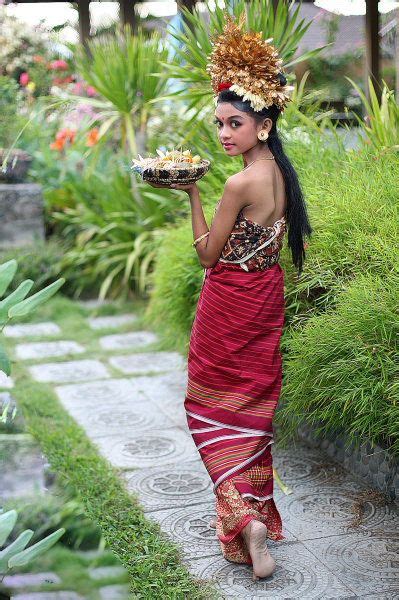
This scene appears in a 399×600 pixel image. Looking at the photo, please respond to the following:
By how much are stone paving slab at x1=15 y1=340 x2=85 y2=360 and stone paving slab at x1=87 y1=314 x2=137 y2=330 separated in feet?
1.35

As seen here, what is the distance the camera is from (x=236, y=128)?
2.68m

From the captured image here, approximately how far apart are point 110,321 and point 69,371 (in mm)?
1199

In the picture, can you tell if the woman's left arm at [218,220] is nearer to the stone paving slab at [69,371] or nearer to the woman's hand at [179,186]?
the woman's hand at [179,186]

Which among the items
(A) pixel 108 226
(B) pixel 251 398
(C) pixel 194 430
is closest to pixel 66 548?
(C) pixel 194 430

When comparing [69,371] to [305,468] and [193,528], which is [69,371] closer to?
[305,468]

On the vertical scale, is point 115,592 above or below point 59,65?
below

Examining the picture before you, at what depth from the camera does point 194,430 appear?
2.85m

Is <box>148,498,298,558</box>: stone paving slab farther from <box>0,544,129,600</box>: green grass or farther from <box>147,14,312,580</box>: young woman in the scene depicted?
<box>0,544,129,600</box>: green grass

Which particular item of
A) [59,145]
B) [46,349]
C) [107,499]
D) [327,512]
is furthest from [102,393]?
[59,145]

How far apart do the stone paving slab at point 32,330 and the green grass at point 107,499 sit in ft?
2.38

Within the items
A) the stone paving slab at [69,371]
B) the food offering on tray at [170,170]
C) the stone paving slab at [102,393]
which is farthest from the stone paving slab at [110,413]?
the food offering on tray at [170,170]

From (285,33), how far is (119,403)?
7.14 feet

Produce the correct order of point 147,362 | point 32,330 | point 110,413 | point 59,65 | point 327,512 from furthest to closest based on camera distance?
1. point 59,65
2. point 32,330
3. point 147,362
4. point 110,413
5. point 327,512

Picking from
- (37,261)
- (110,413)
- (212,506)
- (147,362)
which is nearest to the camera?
(212,506)
